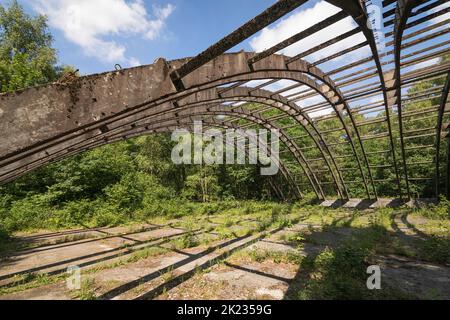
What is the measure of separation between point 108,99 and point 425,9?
720 centimetres

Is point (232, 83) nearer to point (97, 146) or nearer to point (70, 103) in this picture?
point (70, 103)

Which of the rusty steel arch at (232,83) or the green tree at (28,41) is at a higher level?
the green tree at (28,41)

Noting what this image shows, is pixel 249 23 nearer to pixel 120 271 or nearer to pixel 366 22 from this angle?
pixel 366 22

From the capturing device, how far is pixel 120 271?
649cm

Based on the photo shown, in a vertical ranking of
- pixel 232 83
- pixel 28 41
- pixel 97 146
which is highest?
pixel 28 41

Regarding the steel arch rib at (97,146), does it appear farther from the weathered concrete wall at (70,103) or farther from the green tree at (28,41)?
the green tree at (28,41)

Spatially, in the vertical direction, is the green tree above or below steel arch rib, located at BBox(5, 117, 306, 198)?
above

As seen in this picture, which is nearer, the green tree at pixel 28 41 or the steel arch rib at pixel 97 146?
the steel arch rib at pixel 97 146

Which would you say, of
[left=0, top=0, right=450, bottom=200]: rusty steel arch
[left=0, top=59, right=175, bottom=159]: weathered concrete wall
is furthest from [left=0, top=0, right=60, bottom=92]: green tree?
[left=0, top=59, right=175, bottom=159]: weathered concrete wall

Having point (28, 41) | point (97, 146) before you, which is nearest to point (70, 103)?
point (97, 146)

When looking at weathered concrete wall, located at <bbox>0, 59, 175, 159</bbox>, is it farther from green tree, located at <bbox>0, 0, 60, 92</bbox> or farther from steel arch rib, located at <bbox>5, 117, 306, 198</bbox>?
green tree, located at <bbox>0, 0, 60, 92</bbox>

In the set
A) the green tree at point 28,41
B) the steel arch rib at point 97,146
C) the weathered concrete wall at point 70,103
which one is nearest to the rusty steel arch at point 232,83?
the weathered concrete wall at point 70,103

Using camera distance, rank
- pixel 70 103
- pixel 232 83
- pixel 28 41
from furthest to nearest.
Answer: pixel 28 41 → pixel 232 83 → pixel 70 103
